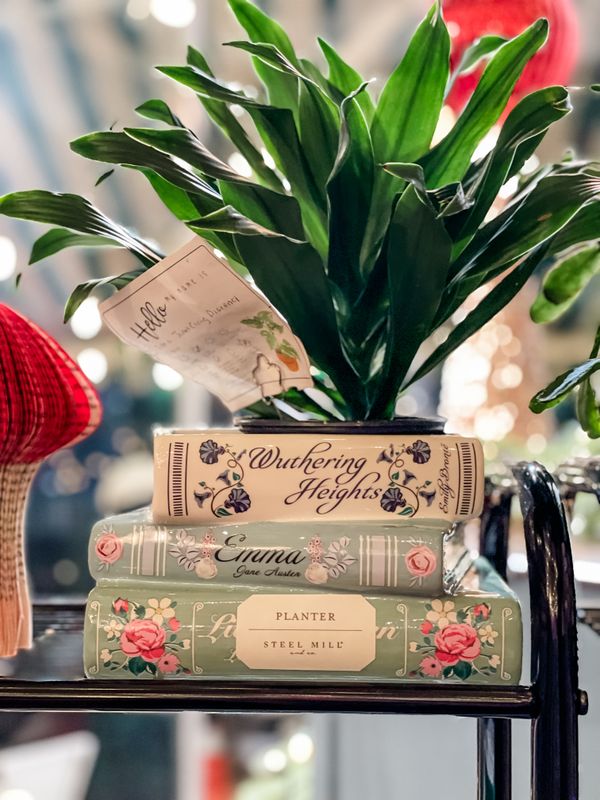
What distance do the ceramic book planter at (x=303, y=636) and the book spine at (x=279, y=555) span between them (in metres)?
0.01

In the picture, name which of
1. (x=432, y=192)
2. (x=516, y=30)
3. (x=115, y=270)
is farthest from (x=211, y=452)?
(x=115, y=270)

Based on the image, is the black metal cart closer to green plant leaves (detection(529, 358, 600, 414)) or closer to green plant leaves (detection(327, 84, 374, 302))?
green plant leaves (detection(529, 358, 600, 414))

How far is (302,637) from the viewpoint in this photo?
1.82 ft

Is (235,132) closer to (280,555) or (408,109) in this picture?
(408,109)

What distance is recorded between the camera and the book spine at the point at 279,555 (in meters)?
0.56

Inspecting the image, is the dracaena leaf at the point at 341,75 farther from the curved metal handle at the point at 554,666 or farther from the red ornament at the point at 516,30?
the red ornament at the point at 516,30

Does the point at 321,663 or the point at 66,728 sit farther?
the point at 66,728

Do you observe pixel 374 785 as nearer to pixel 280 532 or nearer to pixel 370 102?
pixel 280 532

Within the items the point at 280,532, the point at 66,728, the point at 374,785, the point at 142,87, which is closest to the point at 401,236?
the point at 280,532

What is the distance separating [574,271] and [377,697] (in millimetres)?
425

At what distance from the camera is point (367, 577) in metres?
0.56

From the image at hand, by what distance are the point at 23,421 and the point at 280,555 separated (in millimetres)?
223

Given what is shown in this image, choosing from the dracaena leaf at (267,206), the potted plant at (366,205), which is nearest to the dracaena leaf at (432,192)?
the potted plant at (366,205)

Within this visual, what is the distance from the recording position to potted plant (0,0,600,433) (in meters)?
0.58
